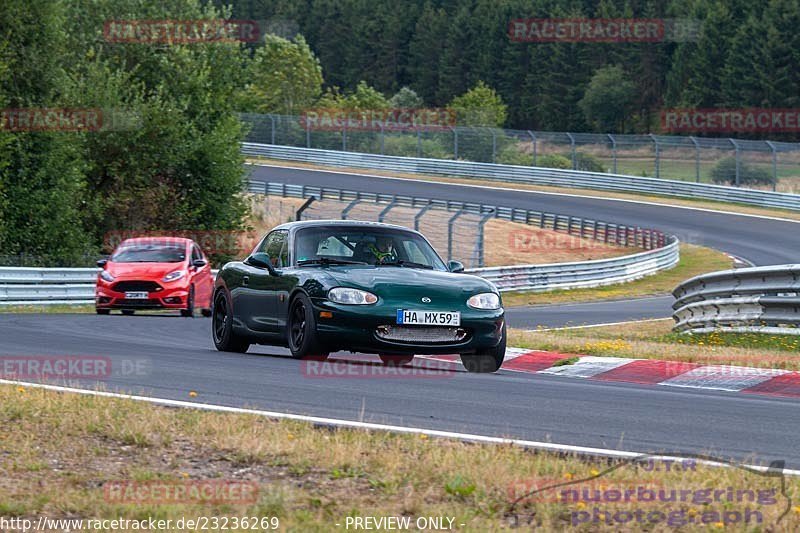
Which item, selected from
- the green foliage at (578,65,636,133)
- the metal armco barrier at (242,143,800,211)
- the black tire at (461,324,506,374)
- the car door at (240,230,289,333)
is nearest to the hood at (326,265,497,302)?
the black tire at (461,324,506,374)

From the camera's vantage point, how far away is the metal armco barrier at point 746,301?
16.3 meters

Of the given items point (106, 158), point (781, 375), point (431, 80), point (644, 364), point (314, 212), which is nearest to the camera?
point (781, 375)

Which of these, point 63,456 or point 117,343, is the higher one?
point 63,456

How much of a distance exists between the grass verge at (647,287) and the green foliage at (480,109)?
48.3 metres

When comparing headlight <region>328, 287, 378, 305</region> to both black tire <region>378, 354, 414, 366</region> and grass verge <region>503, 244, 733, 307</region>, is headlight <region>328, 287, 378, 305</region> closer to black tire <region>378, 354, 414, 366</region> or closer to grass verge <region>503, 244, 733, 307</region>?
black tire <region>378, 354, 414, 366</region>

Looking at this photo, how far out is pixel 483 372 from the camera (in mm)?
12031

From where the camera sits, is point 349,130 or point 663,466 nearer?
point 663,466

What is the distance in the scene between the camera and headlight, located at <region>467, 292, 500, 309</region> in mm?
11731

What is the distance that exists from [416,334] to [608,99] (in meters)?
95.1

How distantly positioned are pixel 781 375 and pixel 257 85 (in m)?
93.3

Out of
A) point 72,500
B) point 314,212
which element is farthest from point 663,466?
point 314,212

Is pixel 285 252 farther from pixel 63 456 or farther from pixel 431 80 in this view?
pixel 431 80

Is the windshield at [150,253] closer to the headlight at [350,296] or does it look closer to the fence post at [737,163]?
the headlight at [350,296]

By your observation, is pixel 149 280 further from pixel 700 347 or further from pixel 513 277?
pixel 513 277
